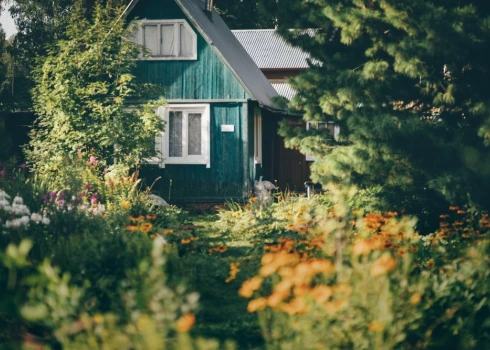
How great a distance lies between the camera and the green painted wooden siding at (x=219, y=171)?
65.0ft

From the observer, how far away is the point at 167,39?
64.5 feet

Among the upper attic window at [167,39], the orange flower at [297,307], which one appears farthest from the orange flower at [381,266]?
the upper attic window at [167,39]

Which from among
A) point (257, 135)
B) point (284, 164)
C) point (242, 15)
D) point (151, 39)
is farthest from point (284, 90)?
point (151, 39)

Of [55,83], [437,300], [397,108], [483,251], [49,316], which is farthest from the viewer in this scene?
[55,83]

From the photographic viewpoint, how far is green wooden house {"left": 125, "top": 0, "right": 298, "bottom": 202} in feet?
64.1

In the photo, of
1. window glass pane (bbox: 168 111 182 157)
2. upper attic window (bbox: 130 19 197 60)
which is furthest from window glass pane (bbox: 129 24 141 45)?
window glass pane (bbox: 168 111 182 157)

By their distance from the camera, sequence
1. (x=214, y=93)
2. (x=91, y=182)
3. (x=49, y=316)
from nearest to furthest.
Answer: (x=49, y=316) → (x=91, y=182) → (x=214, y=93)

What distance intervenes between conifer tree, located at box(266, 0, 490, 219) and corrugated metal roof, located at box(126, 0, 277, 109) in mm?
4933

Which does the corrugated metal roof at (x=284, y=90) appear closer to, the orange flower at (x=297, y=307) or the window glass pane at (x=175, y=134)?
the window glass pane at (x=175, y=134)

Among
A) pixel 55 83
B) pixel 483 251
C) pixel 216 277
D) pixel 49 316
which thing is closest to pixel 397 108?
pixel 216 277

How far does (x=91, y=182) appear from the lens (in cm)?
1509

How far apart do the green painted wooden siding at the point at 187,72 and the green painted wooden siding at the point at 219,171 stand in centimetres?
37

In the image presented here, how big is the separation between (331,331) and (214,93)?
15074 millimetres

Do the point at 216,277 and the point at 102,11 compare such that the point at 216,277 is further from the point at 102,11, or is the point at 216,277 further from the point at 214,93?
the point at 214,93
